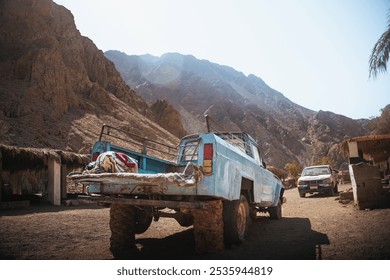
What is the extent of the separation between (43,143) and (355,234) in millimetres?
29727

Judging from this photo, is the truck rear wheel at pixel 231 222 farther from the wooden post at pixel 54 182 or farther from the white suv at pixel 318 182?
the wooden post at pixel 54 182

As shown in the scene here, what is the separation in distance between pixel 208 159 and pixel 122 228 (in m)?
2.17

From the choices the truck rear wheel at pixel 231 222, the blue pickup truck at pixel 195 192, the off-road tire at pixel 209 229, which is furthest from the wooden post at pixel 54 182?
the off-road tire at pixel 209 229

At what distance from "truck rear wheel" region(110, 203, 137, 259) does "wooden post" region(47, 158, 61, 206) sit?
12.0 m

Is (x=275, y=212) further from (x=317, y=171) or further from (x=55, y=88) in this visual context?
(x=55, y=88)

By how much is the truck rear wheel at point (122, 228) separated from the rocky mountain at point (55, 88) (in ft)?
84.4

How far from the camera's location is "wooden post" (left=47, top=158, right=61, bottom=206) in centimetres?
1556

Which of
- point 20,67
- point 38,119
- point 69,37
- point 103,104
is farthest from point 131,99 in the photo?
point 38,119

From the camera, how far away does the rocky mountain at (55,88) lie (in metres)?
31.4

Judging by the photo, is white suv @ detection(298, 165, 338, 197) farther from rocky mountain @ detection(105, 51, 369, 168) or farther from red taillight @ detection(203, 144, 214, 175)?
rocky mountain @ detection(105, 51, 369, 168)

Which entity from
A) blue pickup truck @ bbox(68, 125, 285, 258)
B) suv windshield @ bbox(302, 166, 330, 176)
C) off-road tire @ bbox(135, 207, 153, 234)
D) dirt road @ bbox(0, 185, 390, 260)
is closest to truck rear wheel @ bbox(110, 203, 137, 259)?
blue pickup truck @ bbox(68, 125, 285, 258)

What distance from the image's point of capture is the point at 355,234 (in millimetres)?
5656

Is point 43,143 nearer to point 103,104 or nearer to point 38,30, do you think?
point 103,104

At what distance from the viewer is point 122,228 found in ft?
17.2
